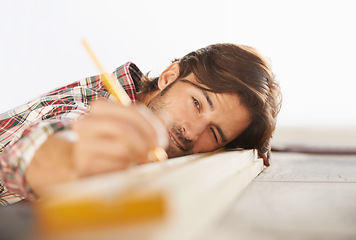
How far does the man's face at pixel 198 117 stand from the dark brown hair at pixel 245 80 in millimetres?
46

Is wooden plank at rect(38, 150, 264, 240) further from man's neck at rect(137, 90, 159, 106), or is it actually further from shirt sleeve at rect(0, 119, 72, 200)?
man's neck at rect(137, 90, 159, 106)

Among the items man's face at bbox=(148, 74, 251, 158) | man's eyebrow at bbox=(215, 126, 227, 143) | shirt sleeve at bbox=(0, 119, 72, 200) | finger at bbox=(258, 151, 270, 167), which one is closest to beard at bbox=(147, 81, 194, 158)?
man's face at bbox=(148, 74, 251, 158)

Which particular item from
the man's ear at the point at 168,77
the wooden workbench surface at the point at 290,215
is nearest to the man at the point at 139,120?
the man's ear at the point at 168,77

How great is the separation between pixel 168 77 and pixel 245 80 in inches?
14.8

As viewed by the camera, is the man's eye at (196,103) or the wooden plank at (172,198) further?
the man's eye at (196,103)

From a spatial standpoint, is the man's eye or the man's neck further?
the man's neck

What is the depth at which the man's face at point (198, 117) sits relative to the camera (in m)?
1.26

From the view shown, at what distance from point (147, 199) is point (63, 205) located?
3.0 inches

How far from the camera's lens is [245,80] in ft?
4.69

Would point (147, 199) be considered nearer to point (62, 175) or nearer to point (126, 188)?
point (126, 188)

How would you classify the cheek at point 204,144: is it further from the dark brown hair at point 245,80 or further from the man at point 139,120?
the dark brown hair at point 245,80

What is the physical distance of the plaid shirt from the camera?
0.56 m

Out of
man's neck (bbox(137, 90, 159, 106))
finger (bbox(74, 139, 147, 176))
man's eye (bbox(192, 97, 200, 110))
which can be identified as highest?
finger (bbox(74, 139, 147, 176))

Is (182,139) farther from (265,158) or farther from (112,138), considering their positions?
(112,138)
